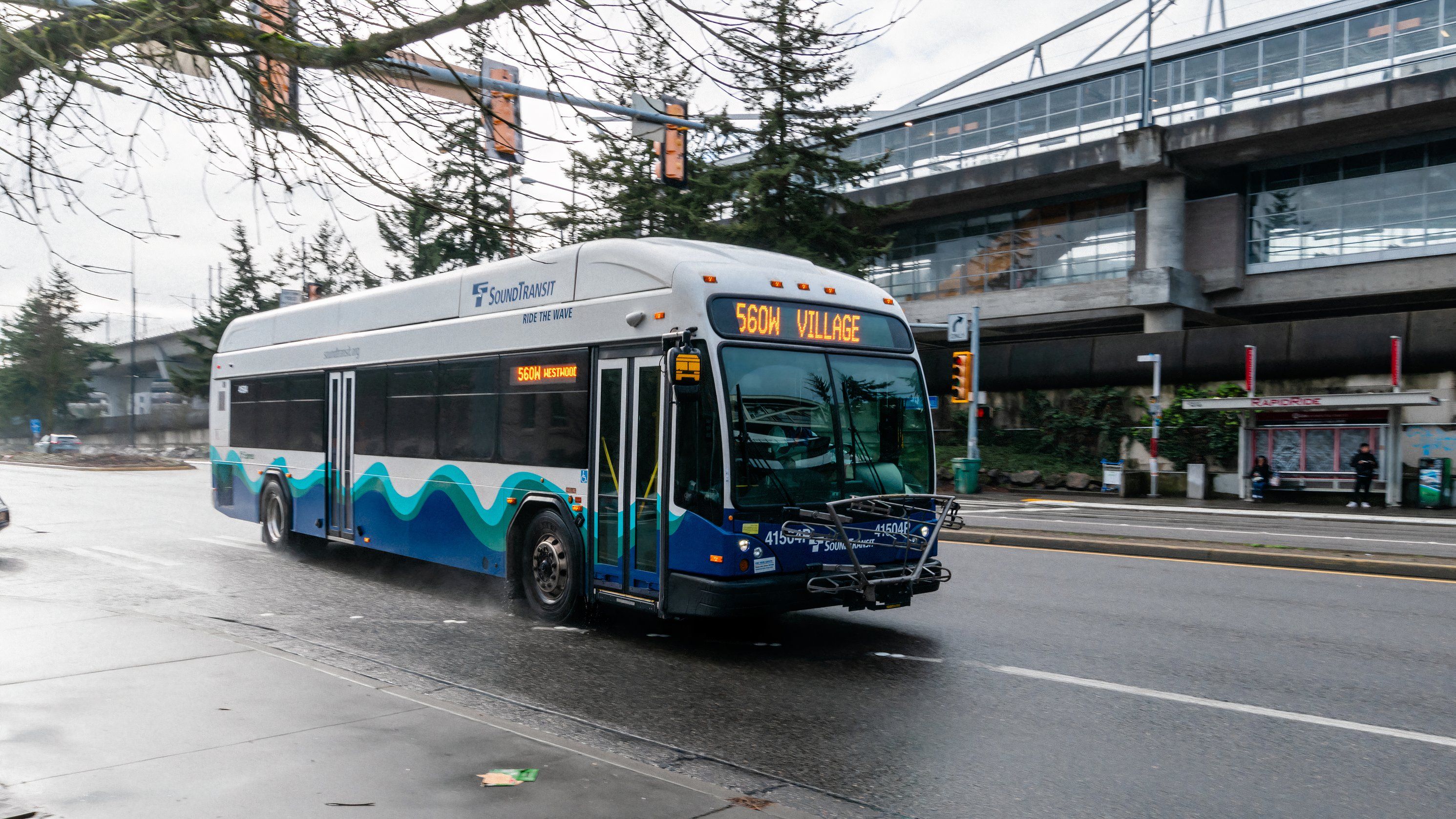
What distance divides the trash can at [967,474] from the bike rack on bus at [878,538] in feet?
75.6

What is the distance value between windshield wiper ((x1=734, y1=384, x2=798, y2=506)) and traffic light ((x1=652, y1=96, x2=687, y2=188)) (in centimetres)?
609

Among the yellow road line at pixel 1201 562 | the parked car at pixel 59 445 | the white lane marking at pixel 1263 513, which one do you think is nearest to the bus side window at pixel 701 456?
the yellow road line at pixel 1201 562

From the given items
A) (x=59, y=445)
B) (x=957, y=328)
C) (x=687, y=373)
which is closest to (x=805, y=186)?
(x=957, y=328)

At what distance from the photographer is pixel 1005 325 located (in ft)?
131

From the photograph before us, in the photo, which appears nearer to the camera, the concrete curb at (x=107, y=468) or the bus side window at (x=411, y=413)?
the bus side window at (x=411, y=413)

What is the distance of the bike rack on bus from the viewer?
772cm

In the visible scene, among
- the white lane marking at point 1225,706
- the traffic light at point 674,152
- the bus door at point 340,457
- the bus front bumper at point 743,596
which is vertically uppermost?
the traffic light at point 674,152

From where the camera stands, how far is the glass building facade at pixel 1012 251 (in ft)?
123

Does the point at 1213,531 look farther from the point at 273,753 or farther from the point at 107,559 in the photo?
the point at 107,559

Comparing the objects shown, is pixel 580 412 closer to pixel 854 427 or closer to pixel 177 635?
pixel 854 427

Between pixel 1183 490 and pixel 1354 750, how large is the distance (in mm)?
26272

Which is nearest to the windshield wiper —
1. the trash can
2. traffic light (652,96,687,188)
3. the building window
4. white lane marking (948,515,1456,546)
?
traffic light (652,96,687,188)

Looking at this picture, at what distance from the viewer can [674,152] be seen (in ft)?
42.9

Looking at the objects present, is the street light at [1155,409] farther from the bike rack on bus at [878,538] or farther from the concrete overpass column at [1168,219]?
the bike rack on bus at [878,538]
